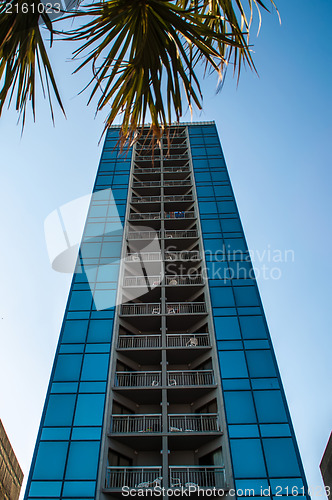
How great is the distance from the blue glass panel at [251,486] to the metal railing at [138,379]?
19.4 feet

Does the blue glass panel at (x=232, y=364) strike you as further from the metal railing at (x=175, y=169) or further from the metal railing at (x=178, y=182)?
the metal railing at (x=175, y=169)

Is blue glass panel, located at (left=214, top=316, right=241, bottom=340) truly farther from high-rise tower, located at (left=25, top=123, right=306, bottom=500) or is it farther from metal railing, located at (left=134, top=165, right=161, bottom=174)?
metal railing, located at (left=134, top=165, right=161, bottom=174)

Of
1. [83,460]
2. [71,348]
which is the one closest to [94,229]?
[71,348]

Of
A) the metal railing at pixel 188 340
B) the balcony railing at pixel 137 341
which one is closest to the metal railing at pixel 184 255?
the metal railing at pixel 188 340

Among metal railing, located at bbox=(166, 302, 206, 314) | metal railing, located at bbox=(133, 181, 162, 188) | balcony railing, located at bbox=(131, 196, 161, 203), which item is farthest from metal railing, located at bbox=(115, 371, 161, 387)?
metal railing, located at bbox=(133, 181, 162, 188)

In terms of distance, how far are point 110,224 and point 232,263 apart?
30.6 ft

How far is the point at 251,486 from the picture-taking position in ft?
49.3

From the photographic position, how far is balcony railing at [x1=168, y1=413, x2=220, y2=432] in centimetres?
1745

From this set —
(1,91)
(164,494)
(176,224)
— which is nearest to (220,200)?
(176,224)

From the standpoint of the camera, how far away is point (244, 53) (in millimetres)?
5125

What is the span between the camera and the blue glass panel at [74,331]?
20484mm

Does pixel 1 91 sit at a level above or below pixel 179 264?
below

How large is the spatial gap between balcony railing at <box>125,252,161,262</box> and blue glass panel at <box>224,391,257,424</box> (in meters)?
10.6

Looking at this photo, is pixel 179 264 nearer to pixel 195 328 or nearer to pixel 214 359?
pixel 195 328
